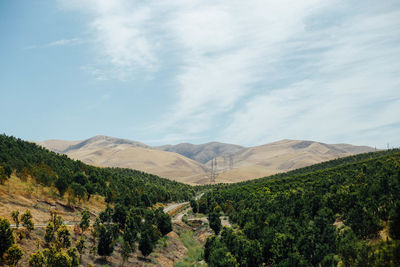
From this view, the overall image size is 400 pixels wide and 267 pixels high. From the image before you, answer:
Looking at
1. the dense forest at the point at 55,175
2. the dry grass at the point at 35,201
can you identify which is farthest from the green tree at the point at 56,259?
the dense forest at the point at 55,175

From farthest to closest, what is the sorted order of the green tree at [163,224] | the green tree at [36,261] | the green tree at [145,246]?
the green tree at [163,224] → the green tree at [145,246] → the green tree at [36,261]

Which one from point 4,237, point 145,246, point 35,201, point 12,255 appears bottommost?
point 145,246

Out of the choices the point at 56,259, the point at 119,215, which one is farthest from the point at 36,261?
the point at 119,215

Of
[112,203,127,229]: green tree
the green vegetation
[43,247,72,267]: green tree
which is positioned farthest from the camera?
[112,203,127,229]: green tree

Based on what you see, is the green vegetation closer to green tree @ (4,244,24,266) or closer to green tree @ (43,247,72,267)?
green tree @ (43,247,72,267)

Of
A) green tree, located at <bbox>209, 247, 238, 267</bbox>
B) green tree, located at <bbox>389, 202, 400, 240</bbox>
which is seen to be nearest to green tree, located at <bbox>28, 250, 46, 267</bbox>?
green tree, located at <bbox>209, 247, 238, 267</bbox>

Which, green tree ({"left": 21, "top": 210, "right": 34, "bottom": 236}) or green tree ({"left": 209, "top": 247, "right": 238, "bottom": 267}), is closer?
green tree ({"left": 21, "top": 210, "right": 34, "bottom": 236})

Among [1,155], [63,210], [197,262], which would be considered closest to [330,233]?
[197,262]

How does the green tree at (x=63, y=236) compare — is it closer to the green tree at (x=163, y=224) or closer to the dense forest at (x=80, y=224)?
the dense forest at (x=80, y=224)

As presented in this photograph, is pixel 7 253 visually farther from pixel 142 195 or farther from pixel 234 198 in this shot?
pixel 234 198

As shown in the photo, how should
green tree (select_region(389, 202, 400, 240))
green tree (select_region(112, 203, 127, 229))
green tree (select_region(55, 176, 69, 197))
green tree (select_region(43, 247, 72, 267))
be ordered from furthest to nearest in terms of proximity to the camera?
green tree (select_region(55, 176, 69, 197)), green tree (select_region(112, 203, 127, 229)), green tree (select_region(43, 247, 72, 267)), green tree (select_region(389, 202, 400, 240))

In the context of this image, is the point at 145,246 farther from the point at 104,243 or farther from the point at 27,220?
the point at 27,220

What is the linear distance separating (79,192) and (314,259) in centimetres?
4027

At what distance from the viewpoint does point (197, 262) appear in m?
41.9
